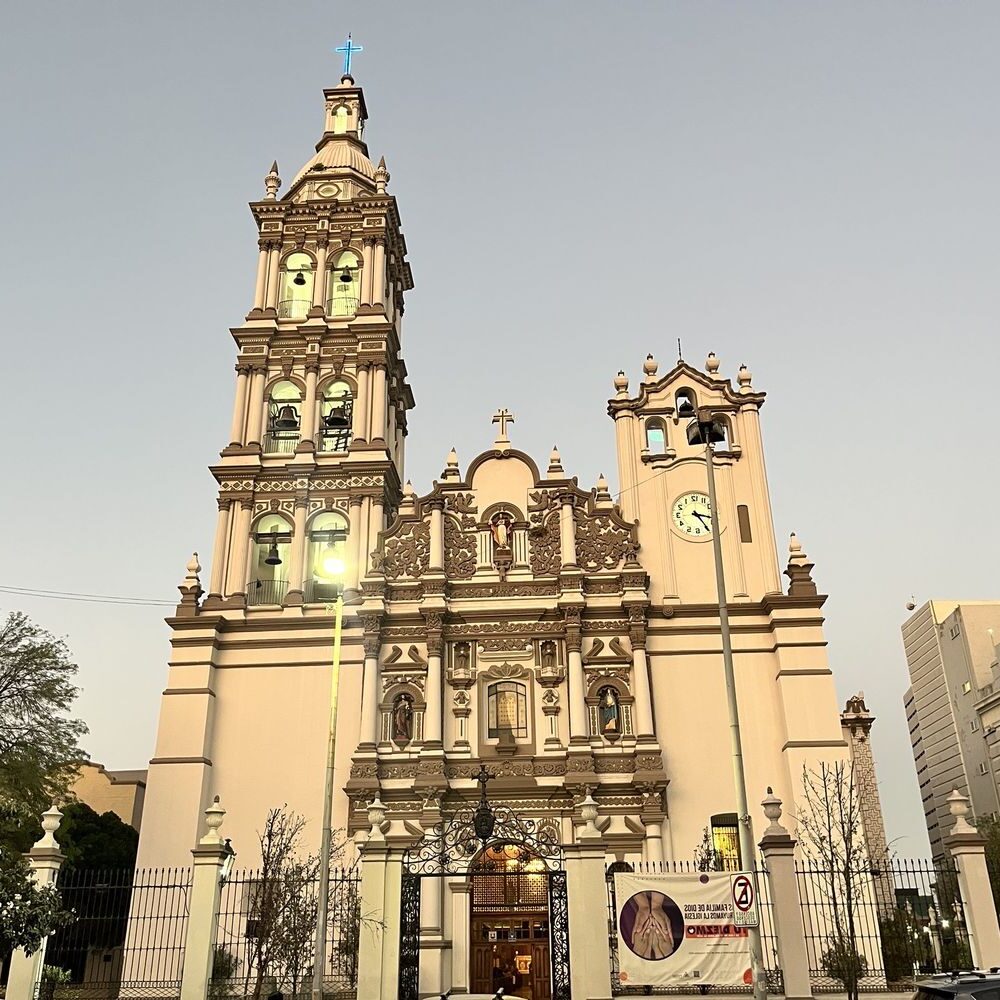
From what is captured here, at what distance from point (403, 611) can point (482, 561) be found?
2995 millimetres

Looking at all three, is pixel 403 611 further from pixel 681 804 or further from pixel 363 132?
pixel 363 132

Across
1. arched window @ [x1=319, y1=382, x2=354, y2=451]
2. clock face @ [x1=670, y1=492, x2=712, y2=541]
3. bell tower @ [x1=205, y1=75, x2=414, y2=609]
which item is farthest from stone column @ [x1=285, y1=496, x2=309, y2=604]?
clock face @ [x1=670, y1=492, x2=712, y2=541]

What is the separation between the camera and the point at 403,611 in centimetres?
3275

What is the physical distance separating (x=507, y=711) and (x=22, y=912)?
18.3m

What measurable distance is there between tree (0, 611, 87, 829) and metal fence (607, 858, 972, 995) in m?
17.9

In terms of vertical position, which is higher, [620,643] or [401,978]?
[620,643]

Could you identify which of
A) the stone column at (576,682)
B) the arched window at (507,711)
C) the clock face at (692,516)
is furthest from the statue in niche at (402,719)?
the clock face at (692,516)

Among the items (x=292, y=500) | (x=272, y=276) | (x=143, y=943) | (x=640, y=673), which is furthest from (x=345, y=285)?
(x=143, y=943)

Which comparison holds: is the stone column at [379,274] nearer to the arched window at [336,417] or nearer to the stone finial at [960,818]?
the arched window at [336,417]

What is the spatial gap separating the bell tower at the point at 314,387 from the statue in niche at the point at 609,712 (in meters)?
8.70

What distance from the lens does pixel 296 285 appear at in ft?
134

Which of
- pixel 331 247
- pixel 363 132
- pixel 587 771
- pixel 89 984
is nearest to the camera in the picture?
pixel 89 984

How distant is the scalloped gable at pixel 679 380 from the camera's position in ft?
118

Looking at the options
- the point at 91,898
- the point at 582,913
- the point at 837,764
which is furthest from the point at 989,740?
the point at 582,913
